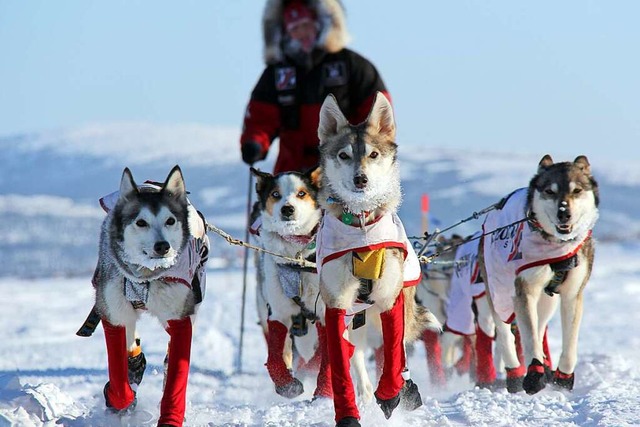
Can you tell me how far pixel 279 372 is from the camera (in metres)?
5.72

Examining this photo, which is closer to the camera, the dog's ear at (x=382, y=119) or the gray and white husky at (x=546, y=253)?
the dog's ear at (x=382, y=119)

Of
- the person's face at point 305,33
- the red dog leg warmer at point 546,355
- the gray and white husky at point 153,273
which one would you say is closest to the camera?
the gray and white husky at point 153,273

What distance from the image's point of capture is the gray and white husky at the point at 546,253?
5117 mm

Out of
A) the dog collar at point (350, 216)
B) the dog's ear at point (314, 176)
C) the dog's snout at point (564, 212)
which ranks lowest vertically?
the dog's snout at point (564, 212)

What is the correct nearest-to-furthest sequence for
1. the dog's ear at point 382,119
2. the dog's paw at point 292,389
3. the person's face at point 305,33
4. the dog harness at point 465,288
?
the dog's ear at point 382,119 < the dog's paw at point 292,389 < the dog harness at point 465,288 < the person's face at point 305,33

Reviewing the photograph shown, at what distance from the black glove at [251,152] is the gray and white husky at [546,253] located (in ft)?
5.41

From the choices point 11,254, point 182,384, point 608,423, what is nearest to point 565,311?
point 608,423

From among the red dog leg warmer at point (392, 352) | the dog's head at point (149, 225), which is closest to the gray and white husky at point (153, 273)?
the dog's head at point (149, 225)

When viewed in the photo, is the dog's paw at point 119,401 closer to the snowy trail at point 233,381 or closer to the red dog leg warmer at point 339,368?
the snowy trail at point 233,381

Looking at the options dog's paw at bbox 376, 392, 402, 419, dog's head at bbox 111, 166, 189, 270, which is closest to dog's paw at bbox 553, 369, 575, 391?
dog's paw at bbox 376, 392, 402, 419

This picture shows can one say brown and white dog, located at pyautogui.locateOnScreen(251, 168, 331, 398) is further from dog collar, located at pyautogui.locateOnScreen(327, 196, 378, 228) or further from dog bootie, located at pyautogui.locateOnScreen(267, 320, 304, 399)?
dog collar, located at pyautogui.locateOnScreen(327, 196, 378, 228)

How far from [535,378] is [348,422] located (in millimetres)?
1497

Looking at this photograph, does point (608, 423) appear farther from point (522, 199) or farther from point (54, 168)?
point (54, 168)

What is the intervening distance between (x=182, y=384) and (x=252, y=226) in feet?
7.20
